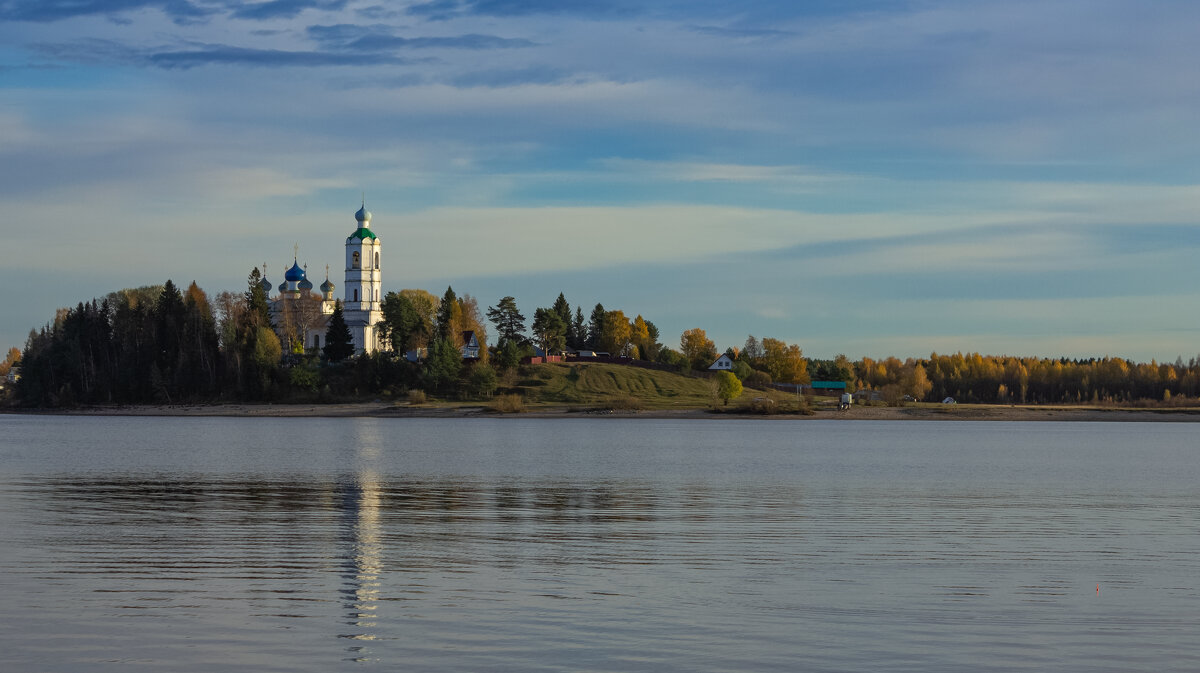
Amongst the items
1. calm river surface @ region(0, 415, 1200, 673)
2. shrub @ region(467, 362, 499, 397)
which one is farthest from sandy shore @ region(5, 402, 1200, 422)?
calm river surface @ region(0, 415, 1200, 673)

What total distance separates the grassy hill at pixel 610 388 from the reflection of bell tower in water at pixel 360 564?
117 m

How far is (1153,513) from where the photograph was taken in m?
36.2

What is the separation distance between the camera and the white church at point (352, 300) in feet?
584

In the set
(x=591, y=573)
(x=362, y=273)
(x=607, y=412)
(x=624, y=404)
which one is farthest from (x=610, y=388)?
(x=591, y=573)

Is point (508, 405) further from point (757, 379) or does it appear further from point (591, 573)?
point (591, 573)

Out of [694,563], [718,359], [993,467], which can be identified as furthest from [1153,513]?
[718,359]

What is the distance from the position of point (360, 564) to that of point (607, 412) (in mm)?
131041

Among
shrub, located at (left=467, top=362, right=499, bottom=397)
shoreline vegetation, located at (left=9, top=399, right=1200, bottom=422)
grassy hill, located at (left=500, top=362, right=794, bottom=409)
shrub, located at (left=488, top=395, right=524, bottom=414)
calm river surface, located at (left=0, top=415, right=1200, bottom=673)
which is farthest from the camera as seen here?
grassy hill, located at (left=500, top=362, right=794, bottom=409)

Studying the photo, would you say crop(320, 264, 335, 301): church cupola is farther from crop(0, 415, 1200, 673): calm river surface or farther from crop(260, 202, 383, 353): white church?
crop(0, 415, 1200, 673): calm river surface

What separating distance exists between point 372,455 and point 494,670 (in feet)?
174

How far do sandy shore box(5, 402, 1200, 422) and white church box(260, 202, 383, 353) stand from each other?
24189mm

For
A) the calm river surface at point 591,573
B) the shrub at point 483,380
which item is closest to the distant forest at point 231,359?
the shrub at point 483,380

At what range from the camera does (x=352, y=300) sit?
182 m

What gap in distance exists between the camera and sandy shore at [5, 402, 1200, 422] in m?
148
